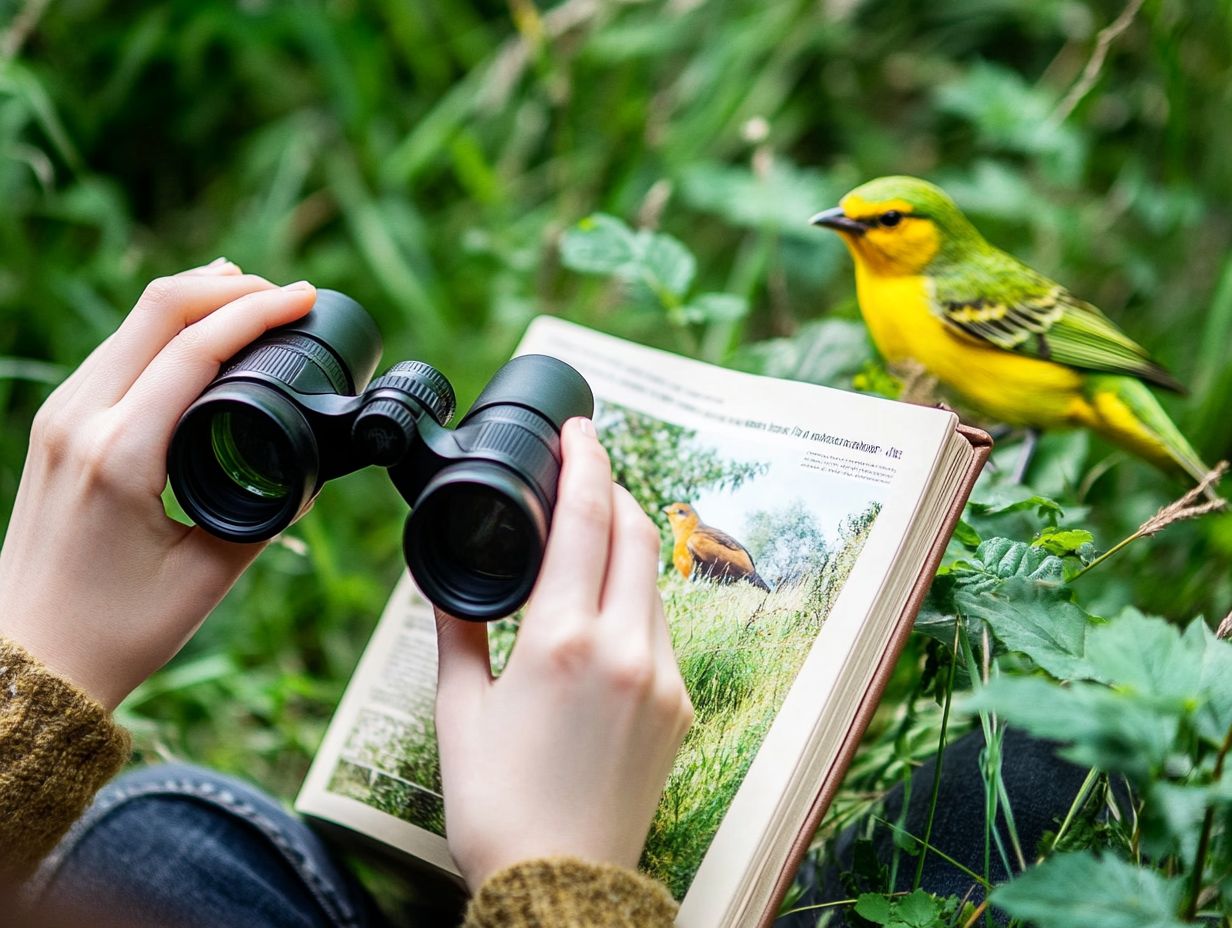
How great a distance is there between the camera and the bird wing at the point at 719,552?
775 millimetres

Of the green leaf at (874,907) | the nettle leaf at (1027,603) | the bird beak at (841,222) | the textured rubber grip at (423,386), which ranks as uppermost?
the textured rubber grip at (423,386)

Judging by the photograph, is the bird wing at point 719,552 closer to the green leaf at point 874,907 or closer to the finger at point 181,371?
the green leaf at point 874,907

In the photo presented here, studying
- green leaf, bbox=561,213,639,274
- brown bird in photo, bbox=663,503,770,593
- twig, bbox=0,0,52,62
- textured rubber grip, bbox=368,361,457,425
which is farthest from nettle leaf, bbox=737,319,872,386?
twig, bbox=0,0,52,62

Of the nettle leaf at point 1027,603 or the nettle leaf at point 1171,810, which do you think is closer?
the nettle leaf at point 1171,810

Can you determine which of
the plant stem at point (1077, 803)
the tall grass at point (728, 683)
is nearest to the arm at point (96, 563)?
the tall grass at point (728, 683)

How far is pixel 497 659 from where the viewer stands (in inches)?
33.1

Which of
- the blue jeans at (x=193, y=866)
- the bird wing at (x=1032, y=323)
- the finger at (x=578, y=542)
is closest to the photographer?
the finger at (x=578, y=542)

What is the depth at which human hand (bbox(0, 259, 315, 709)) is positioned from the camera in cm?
71

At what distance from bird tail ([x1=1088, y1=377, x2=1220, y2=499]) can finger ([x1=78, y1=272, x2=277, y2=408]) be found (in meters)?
0.73

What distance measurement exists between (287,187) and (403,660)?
1.12 m

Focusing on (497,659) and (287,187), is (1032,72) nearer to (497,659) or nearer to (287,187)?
(287,187)

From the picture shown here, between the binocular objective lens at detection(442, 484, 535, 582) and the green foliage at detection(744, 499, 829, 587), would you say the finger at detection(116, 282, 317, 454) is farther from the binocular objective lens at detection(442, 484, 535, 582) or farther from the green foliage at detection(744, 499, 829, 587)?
the green foliage at detection(744, 499, 829, 587)

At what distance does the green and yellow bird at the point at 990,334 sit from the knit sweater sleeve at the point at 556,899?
1.89ft

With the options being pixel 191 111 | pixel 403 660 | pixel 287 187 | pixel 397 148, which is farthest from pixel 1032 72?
pixel 403 660
